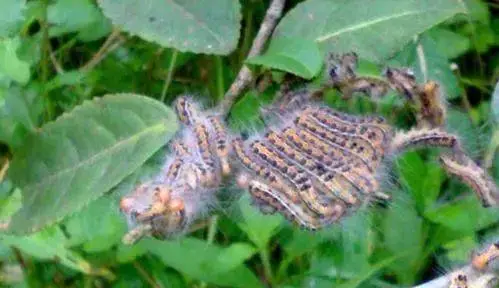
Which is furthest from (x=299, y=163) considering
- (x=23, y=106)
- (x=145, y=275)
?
(x=23, y=106)

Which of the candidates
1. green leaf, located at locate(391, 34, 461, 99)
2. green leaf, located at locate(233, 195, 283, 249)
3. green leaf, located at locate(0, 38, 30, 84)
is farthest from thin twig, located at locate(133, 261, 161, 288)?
green leaf, located at locate(391, 34, 461, 99)

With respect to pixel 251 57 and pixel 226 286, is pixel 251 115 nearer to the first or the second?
pixel 251 57

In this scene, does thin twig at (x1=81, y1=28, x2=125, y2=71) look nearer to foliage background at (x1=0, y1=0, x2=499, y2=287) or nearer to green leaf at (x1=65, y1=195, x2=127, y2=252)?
foliage background at (x1=0, y1=0, x2=499, y2=287)

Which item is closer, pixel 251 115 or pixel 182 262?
pixel 182 262

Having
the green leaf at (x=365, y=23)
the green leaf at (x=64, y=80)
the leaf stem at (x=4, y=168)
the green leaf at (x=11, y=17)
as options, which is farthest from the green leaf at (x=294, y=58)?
the leaf stem at (x=4, y=168)

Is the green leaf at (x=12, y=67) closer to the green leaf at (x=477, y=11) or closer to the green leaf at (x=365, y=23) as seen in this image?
the green leaf at (x=365, y=23)

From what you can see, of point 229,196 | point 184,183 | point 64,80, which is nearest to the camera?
point 184,183

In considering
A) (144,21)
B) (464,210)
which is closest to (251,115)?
(144,21)

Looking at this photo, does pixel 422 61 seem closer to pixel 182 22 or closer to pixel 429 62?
pixel 429 62
